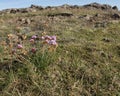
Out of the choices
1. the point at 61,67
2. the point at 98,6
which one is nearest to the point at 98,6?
the point at 98,6

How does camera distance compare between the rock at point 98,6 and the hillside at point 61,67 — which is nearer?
the hillside at point 61,67

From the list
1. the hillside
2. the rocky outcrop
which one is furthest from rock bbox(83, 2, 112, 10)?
the hillside

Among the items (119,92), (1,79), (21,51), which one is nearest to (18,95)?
(1,79)

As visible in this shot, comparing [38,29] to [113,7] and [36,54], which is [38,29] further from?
[113,7]

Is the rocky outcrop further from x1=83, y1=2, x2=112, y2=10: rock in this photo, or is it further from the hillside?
the hillside

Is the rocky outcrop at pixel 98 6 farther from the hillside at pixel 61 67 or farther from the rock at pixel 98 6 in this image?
the hillside at pixel 61 67

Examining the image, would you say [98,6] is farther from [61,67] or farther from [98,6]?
[61,67]

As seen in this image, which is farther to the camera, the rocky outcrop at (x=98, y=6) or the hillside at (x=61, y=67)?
the rocky outcrop at (x=98, y=6)

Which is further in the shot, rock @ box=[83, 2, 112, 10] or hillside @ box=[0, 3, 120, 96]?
rock @ box=[83, 2, 112, 10]

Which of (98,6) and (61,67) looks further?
(98,6)

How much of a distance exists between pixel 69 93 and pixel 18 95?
29.5 inches

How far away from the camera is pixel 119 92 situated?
659 centimetres

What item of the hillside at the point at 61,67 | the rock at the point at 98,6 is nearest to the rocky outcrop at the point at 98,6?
the rock at the point at 98,6

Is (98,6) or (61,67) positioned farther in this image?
(98,6)
